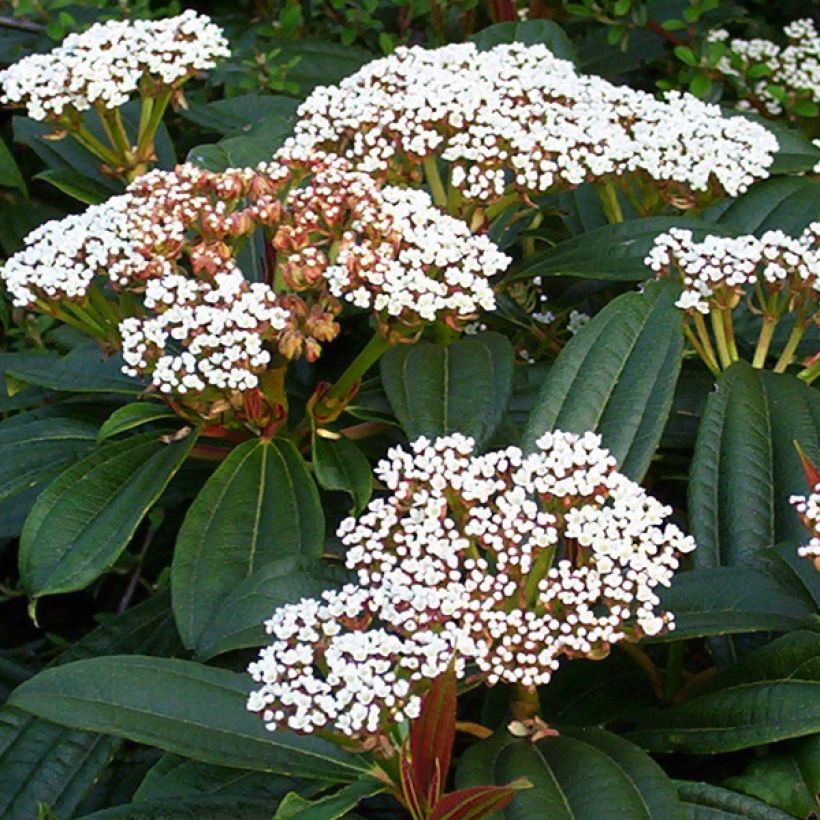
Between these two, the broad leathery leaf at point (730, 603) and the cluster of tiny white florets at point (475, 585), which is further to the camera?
the broad leathery leaf at point (730, 603)

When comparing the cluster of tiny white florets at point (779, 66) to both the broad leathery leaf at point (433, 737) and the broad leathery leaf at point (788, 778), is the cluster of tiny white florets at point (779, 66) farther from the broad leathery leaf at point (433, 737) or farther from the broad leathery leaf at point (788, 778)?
the broad leathery leaf at point (433, 737)

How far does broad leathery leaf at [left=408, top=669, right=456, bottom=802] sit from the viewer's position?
55.9 inches

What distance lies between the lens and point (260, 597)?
1.70 metres

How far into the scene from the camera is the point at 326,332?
1910 mm

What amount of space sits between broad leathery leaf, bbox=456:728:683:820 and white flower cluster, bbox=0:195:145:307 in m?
0.90

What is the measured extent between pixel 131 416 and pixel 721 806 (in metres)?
1.05

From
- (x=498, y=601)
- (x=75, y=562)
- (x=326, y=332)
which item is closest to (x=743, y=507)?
(x=498, y=601)

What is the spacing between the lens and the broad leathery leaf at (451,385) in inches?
76.0

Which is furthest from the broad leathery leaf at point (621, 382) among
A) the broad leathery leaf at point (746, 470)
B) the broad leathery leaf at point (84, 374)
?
the broad leathery leaf at point (84, 374)

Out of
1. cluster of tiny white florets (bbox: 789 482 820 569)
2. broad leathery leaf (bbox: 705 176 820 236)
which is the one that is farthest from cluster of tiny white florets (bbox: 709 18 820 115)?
cluster of tiny white florets (bbox: 789 482 820 569)

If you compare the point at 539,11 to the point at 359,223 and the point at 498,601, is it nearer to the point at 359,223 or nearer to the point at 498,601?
the point at 359,223

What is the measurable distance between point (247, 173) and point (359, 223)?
0.25m

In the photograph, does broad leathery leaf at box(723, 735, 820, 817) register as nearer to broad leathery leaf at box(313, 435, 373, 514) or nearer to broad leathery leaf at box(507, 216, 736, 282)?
broad leathery leaf at box(313, 435, 373, 514)

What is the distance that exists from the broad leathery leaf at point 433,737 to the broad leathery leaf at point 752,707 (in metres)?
0.33
